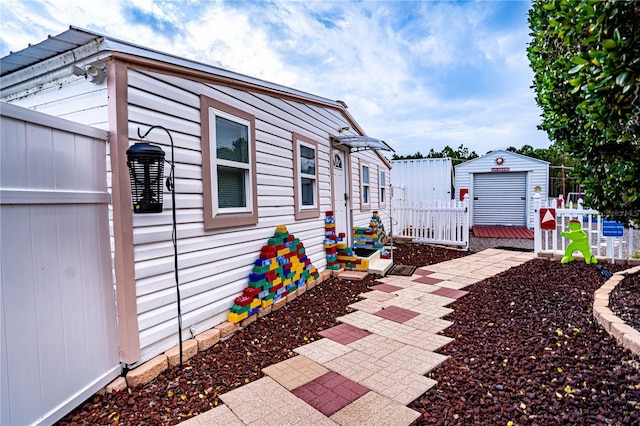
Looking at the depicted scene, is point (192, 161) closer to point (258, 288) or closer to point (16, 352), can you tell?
point (258, 288)

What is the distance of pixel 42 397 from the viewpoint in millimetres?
1823

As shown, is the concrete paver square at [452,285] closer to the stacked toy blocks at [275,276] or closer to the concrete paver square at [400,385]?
the stacked toy blocks at [275,276]

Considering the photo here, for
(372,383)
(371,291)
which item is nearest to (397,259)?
(371,291)

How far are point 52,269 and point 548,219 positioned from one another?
23.5 feet

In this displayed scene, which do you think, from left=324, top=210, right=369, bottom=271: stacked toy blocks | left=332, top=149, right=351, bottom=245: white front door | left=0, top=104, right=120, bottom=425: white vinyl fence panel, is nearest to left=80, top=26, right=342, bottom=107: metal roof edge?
left=0, top=104, right=120, bottom=425: white vinyl fence panel

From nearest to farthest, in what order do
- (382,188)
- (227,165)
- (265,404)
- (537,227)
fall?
1. (265,404)
2. (227,165)
3. (537,227)
4. (382,188)

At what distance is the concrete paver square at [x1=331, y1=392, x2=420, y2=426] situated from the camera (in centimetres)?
195

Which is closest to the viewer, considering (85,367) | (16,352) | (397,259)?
(16,352)

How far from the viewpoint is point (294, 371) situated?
2561 millimetres

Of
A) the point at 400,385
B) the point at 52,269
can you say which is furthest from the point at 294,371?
the point at 52,269

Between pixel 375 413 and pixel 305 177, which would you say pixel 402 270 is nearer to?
pixel 305 177

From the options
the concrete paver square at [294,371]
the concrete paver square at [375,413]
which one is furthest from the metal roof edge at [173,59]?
the concrete paver square at [375,413]

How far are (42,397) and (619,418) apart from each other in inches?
131

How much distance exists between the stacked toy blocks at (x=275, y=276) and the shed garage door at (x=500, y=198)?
10.6m
